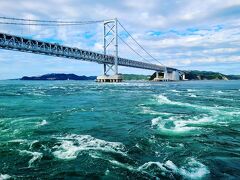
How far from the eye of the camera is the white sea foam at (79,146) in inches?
471

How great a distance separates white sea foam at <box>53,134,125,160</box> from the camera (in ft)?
39.2

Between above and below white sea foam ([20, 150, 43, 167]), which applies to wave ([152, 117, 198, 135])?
below

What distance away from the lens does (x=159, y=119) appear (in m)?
20.5

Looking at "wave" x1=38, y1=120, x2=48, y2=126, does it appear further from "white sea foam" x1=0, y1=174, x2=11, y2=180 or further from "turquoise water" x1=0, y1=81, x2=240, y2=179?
"white sea foam" x1=0, y1=174, x2=11, y2=180

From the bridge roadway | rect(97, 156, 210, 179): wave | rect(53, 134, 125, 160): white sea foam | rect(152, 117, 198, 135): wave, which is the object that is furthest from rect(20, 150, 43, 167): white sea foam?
the bridge roadway

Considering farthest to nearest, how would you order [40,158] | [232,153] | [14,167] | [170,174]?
1. [232,153]
2. [40,158]
3. [14,167]
4. [170,174]

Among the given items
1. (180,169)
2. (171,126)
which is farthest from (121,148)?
(171,126)

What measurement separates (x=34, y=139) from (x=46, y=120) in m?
6.03

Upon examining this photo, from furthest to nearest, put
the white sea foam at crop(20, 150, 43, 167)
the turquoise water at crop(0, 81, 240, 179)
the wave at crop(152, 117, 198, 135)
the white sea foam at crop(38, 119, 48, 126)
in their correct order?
the white sea foam at crop(38, 119, 48, 126), the wave at crop(152, 117, 198, 135), the white sea foam at crop(20, 150, 43, 167), the turquoise water at crop(0, 81, 240, 179)

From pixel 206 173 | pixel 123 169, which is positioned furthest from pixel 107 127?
pixel 206 173

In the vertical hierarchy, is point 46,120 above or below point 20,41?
below

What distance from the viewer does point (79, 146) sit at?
13086mm

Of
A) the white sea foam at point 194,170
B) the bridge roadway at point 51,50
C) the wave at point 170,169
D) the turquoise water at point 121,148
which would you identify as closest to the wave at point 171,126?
the turquoise water at point 121,148

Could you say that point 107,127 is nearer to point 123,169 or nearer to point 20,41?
point 123,169
